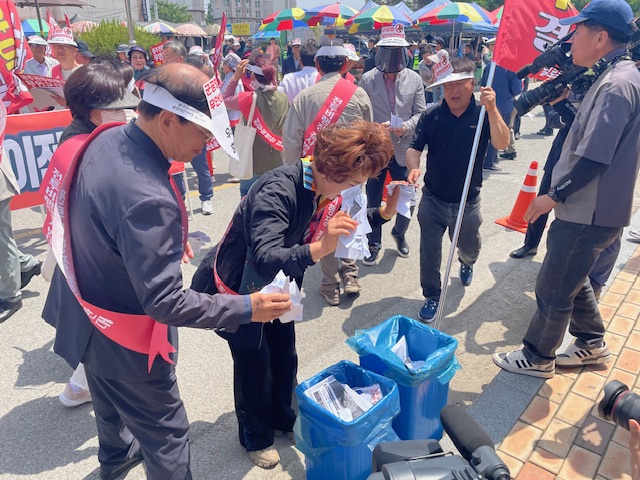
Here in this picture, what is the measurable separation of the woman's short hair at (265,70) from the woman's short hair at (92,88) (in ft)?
7.13

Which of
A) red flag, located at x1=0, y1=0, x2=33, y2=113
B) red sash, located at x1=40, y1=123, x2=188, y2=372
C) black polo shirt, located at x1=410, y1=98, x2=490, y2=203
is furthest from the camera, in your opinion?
red flag, located at x1=0, y1=0, x2=33, y2=113

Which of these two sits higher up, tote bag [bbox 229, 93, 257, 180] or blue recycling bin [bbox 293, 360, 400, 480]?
tote bag [bbox 229, 93, 257, 180]

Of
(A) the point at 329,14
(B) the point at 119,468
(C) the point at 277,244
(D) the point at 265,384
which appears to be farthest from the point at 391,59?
(A) the point at 329,14

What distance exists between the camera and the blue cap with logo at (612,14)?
260cm

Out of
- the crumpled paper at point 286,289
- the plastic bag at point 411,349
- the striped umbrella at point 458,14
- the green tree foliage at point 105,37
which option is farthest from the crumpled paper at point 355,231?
the green tree foliage at point 105,37

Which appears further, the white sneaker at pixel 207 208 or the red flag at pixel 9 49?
the white sneaker at pixel 207 208

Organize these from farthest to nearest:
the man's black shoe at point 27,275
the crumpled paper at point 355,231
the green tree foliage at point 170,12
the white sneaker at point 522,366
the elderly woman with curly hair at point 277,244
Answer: the green tree foliage at point 170,12 → the man's black shoe at point 27,275 → the white sneaker at point 522,366 → the crumpled paper at point 355,231 → the elderly woman with curly hair at point 277,244

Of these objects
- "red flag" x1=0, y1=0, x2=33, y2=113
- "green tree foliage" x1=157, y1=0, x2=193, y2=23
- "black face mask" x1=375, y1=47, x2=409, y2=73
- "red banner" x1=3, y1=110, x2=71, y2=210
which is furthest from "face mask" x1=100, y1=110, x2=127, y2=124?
"green tree foliage" x1=157, y1=0, x2=193, y2=23

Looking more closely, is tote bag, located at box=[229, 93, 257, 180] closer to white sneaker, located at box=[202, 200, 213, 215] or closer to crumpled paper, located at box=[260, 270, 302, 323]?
white sneaker, located at box=[202, 200, 213, 215]

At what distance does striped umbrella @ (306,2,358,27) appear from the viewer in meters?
18.2

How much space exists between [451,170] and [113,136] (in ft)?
8.92

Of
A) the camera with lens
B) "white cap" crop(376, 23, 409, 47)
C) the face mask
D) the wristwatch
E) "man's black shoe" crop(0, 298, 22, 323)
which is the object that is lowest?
"man's black shoe" crop(0, 298, 22, 323)

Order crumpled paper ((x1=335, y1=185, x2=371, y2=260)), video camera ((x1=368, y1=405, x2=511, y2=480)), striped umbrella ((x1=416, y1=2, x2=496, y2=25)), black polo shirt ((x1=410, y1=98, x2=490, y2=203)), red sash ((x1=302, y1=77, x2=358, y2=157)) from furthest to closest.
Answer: striped umbrella ((x1=416, y1=2, x2=496, y2=25))
red sash ((x1=302, y1=77, x2=358, y2=157))
black polo shirt ((x1=410, y1=98, x2=490, y2=203))
crumpled paper ((x1=335, y1=185, x2=371, y2=260))
video camera ((x1=368, y1=405, x2=511, y2=480))

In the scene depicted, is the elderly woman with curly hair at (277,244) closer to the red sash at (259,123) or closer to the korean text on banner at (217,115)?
the korean text on banner at (217,115)
